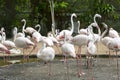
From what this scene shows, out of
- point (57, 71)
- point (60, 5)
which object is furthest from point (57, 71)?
point (60, 5)

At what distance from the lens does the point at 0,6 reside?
2177cm

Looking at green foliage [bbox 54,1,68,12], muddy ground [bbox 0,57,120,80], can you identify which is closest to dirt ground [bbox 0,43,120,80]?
muddy ground [bbox 0,57,120,80]

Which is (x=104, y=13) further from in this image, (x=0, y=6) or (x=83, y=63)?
(x=83, y=63)

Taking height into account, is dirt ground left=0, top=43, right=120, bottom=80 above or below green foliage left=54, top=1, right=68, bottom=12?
below

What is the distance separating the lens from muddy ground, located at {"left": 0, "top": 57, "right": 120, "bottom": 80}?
32.4 feet

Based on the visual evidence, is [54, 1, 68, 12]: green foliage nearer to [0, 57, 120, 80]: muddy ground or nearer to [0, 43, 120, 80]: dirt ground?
[0, 43, 120, 80]: dirt ground

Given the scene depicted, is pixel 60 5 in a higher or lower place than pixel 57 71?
higher

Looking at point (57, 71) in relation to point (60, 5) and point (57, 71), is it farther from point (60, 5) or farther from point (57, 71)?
point (60, 5)

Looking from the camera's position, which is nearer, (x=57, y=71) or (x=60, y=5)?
(x=57, y=71)

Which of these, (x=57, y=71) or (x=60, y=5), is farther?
(x=60, y=5)

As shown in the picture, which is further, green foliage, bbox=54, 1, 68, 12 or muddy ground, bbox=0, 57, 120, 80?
green foliage, bbox=54, 1, 68, 12

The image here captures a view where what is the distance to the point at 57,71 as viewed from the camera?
10828 millimetres

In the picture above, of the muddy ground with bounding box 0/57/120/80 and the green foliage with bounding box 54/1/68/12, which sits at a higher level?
the green foliage with bounding box 54/1/68/12

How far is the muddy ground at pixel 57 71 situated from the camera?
9.88m
